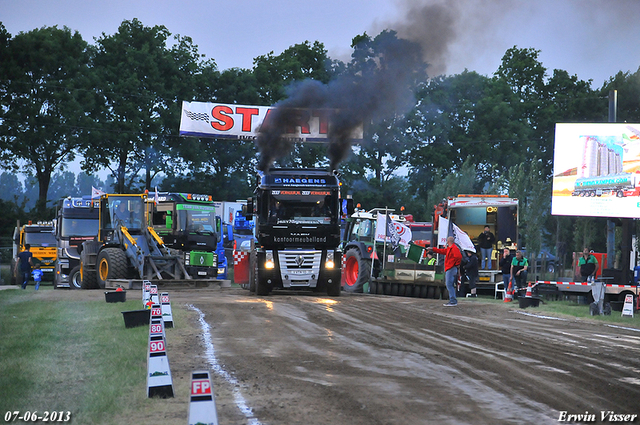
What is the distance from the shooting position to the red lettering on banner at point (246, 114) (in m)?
41.8

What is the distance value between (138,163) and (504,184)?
2566cm

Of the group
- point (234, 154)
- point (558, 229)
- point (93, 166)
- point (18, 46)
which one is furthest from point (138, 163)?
point (558, 229)

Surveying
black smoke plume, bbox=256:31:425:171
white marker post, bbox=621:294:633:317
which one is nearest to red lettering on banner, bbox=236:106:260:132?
black smoke plume, bbox=256:31:425:171

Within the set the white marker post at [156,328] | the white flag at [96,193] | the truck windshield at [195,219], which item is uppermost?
the white flag at [96,193]

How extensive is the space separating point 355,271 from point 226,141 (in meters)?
30.2

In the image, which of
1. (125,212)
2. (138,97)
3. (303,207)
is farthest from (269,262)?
(138,97)

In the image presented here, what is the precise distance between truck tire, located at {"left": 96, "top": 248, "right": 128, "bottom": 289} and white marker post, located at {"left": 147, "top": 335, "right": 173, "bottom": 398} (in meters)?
18.0

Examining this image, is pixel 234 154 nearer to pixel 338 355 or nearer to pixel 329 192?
pixel 329 192

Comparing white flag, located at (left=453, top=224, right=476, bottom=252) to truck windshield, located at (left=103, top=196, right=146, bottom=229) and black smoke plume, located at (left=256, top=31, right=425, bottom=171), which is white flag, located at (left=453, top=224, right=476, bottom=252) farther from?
truck windshield, located at (left=103, top=196, right=146, bottom=229)

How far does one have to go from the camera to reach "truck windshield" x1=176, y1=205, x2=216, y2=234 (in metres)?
30.7

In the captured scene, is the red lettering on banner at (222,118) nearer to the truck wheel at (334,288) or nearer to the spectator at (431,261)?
the spectator at (431,261)

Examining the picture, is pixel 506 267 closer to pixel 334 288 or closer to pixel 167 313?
pixel 334 288

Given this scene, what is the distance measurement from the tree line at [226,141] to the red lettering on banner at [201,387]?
41.4 metres

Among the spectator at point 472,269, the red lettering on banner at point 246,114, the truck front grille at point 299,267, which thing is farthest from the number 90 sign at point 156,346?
the red lettering on banner at point 246,114
